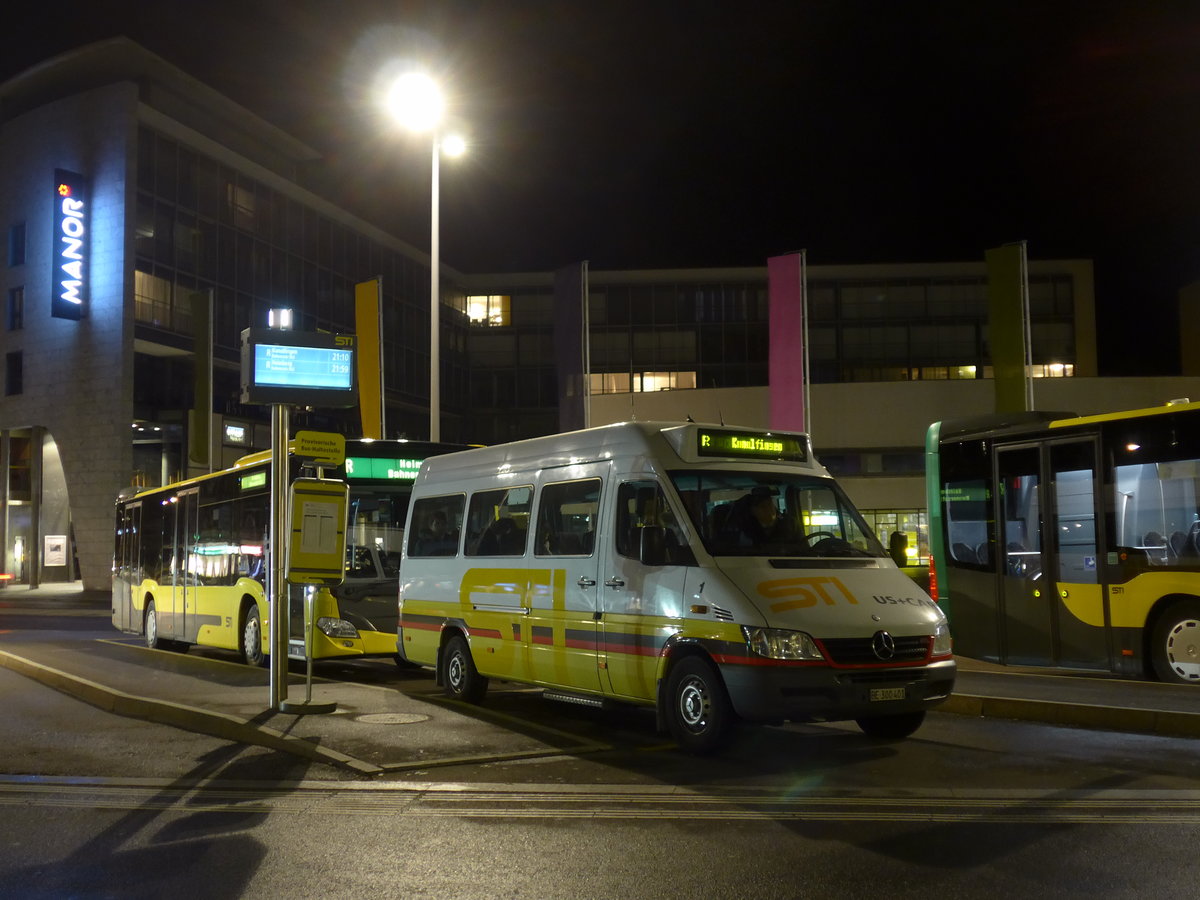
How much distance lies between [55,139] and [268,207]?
8.87 m

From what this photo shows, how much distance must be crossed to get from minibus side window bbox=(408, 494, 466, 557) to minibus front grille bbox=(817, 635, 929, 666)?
5.00 m

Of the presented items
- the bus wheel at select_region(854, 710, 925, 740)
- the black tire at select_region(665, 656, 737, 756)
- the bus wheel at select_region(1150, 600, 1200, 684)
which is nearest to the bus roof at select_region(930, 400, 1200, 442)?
the bus wheel at select_region(1150, 600, 1200, 684)

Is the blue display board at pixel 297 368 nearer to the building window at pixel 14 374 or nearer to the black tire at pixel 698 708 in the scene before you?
the black tire at pixel 698 708

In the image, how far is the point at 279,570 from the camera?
10.9 meters

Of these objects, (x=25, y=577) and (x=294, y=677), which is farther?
(x=25, y=577)

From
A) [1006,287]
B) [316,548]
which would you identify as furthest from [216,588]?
[1006,287]

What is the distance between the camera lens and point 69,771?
847cm

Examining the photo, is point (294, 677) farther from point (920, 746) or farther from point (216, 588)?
point (920, 746)

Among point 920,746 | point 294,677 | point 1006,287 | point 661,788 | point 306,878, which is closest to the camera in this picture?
point 306,878

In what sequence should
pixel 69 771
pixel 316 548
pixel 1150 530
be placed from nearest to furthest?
pixel 69 771, pixel 316 548, pixel 1150 530

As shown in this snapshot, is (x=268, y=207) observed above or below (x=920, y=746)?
above

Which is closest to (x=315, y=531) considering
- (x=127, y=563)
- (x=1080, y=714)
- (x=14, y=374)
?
(x=1080, y=714)

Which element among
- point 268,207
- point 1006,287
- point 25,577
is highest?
point 268,207

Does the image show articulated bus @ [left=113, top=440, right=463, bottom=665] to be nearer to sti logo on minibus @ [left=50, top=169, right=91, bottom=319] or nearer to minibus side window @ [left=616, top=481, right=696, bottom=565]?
minibus side window @ [left=616, top=481, right=696, bottom=565]
